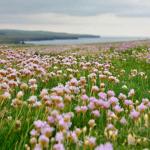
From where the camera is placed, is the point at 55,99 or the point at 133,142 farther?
the point at 55,99

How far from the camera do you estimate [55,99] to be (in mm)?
6371

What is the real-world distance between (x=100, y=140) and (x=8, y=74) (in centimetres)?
431

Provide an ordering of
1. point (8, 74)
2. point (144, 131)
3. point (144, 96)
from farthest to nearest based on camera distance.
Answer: point (144, 96)
point (8, 74)
point (144, 131)

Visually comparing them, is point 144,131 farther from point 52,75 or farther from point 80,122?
point 52,75

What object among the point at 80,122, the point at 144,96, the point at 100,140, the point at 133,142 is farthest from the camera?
the point at 144,96

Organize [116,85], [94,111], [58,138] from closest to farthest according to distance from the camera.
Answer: [58,138] < [94,111] < [116,85]

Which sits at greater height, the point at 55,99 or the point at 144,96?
the point at 55,99

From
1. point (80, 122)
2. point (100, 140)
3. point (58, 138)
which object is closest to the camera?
point (58, 138)

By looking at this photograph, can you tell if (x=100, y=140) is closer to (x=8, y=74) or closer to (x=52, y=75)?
(x=8, y=74)

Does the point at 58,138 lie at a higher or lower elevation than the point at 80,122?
higher

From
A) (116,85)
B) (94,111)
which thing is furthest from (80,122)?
(116,85)

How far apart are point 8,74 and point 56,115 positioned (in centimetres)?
389

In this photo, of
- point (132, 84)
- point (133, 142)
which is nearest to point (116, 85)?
point (132, 84)

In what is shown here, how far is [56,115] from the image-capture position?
579cm
